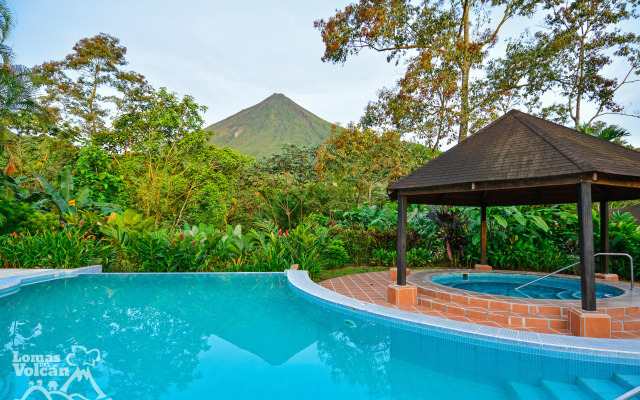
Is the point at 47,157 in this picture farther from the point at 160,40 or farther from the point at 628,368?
the point at 628,368

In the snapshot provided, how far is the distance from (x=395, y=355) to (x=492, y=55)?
1448 cm

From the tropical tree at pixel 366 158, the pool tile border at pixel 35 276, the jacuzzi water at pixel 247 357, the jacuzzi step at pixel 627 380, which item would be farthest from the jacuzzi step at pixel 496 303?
the tropical tree at pixel 366 158

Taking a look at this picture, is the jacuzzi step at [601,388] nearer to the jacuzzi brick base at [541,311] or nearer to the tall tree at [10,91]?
the jacuzzi brick base at [541,311]

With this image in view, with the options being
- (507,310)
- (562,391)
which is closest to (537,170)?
(507,310)

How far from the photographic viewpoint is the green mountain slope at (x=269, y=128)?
177 ft

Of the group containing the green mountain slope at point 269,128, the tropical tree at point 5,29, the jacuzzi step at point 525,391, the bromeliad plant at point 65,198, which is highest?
the green mountain slope at point 269,128

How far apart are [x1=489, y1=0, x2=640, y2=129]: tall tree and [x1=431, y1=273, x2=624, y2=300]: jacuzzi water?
9806 mm

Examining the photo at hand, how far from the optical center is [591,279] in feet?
13.3

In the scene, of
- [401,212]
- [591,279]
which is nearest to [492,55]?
[401,212]

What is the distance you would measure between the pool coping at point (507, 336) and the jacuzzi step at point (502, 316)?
1.61 feet

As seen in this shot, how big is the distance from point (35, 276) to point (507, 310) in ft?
31.4

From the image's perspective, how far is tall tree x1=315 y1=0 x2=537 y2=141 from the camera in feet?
40.9

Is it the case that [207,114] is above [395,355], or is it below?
above

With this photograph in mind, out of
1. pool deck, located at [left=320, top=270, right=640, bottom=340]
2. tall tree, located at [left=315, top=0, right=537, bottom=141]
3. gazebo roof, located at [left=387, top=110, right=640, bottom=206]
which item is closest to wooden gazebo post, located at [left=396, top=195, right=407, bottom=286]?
gazebo roof, located at [left=387, top=110, right=640, bottom=206]
